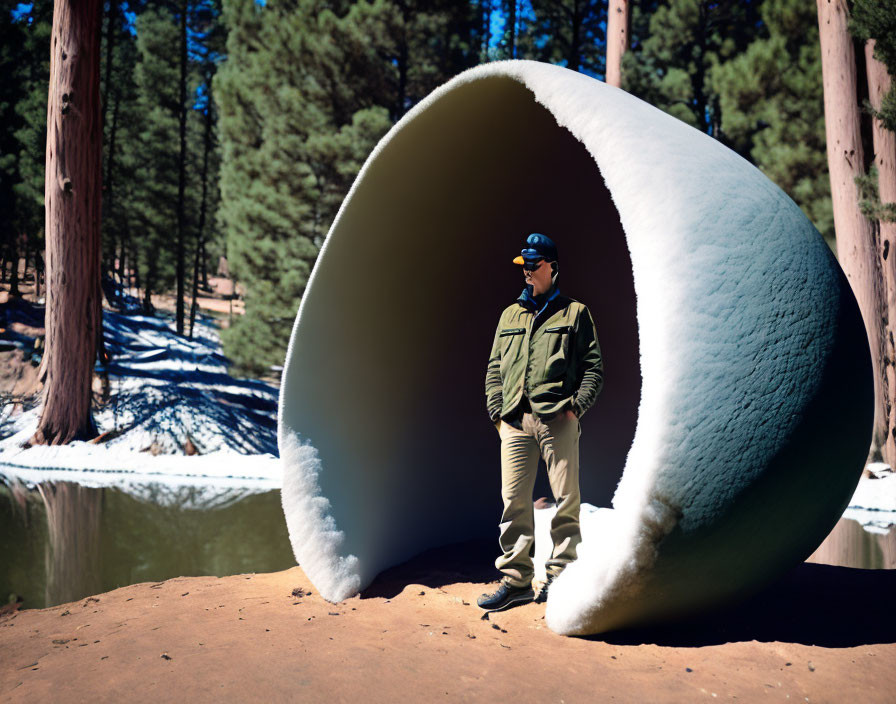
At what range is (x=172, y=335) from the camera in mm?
18781

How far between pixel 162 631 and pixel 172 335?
16844 mm

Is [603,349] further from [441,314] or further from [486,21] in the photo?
[486,21]

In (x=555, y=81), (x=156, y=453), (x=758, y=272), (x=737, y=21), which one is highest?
(x=737, y=21)

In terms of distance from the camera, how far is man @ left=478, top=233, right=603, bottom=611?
3342mm

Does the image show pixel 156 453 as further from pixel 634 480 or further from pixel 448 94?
pixel 634 480

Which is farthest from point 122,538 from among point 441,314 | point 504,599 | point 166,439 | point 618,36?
point 618,36

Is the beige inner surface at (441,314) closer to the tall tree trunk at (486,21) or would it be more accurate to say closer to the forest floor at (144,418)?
the forest floor at (144,418)

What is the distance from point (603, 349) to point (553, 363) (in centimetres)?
292

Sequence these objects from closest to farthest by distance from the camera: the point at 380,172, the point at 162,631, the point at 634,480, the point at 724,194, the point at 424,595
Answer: the point at 634,480 < the point at 724,194 < the point at 162,631 < the point at 424,595 < the point at 380,172

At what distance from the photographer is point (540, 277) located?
3529 millimetres

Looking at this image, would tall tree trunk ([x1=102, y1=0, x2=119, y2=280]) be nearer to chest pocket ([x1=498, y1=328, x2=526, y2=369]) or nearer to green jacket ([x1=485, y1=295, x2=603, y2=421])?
chest pocket ([x1=498, y1=328, x2=526, y2=369])

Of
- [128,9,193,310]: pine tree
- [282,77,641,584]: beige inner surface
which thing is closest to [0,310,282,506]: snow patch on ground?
[282,77,641,584]: beige inner surface

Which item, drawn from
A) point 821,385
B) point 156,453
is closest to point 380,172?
point 821,385

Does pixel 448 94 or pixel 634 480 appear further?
pixel 448 94
